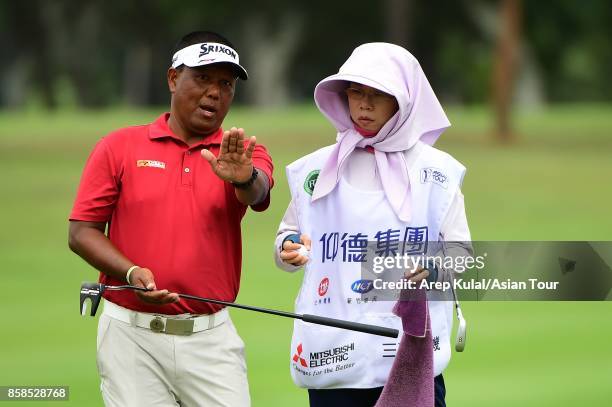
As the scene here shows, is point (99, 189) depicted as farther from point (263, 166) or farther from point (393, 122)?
point (393, 122)

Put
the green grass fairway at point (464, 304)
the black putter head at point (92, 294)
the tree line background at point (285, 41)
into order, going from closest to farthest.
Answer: the black putter head at point (92, 294)
the green grass fairway at point (464, 304)
the tree line background at point (285, 41)

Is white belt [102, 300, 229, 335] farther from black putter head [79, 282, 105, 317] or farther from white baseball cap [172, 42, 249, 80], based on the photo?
white baseball cap [172, 42, 249, 80]

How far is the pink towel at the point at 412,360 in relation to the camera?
5.45 metres

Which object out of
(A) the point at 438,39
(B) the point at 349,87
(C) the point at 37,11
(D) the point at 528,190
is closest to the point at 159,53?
(C) the point at 37,11

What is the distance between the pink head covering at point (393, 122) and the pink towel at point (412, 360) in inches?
12.6

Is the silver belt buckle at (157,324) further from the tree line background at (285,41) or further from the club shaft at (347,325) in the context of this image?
the tree line background at (285,41)

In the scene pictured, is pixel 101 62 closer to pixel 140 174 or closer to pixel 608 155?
pixel 608 155

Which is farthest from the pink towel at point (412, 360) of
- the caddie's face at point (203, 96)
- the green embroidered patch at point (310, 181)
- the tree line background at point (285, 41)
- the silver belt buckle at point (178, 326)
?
the tree line background at point (285, 41)

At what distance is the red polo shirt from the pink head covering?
0.99 ft

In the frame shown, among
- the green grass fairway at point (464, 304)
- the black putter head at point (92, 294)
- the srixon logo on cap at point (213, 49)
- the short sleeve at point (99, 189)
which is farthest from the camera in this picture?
the green grass fairway at point (464, 304)

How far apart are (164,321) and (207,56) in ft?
3.31

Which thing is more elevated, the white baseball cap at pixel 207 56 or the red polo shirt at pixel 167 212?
the white baseball cap at pixel 207 56

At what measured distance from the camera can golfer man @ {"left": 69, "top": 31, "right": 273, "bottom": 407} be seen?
5625 mm
